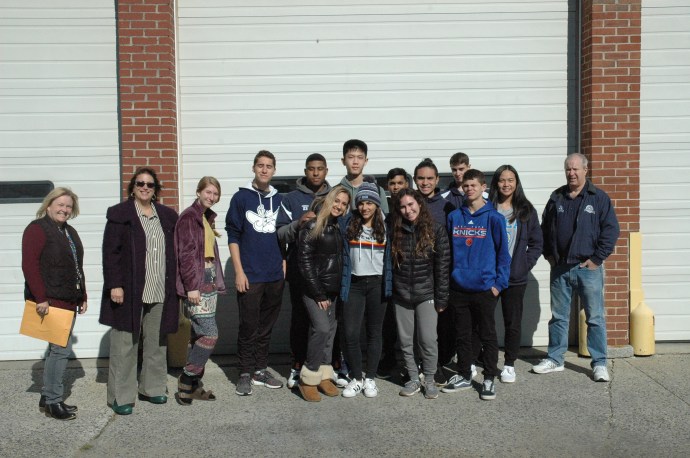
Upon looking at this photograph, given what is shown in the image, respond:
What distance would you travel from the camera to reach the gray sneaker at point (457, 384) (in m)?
5.95

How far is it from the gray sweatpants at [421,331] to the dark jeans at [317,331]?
22.8 inches

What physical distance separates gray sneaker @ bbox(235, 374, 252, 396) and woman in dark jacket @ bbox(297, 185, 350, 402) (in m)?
0.47

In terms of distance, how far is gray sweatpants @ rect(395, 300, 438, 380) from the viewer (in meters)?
5.82

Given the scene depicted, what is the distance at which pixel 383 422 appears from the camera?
17.3 feet

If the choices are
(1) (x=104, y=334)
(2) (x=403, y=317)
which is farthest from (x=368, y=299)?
(1) (x=104, y=334)

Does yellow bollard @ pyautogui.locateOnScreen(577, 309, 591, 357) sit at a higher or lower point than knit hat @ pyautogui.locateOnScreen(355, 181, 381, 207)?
lower

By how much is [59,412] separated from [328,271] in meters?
2.39

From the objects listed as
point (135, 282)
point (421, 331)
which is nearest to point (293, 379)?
point (421, 331)

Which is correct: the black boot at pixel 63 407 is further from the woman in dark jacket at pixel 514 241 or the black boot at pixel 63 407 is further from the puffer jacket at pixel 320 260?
the woman in dark jacket at pixel 514 241

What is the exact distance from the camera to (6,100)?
7.12m

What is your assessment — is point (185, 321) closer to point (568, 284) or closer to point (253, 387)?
point (253, 387)

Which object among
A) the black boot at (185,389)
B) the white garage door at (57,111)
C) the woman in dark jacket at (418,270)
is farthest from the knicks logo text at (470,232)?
the white garage door at (57,111)

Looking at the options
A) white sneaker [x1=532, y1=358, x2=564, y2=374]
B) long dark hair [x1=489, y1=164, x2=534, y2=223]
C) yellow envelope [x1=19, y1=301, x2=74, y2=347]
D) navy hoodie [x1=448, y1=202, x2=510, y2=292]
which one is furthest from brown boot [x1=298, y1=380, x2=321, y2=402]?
long dark hair [x1=489, y1=164, x2=534, y2=223]

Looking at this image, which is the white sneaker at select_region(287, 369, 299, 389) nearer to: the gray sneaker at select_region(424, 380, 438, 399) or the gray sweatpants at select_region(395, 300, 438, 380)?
the gray sweatpants at select_region(395, 300, 438, 380)
